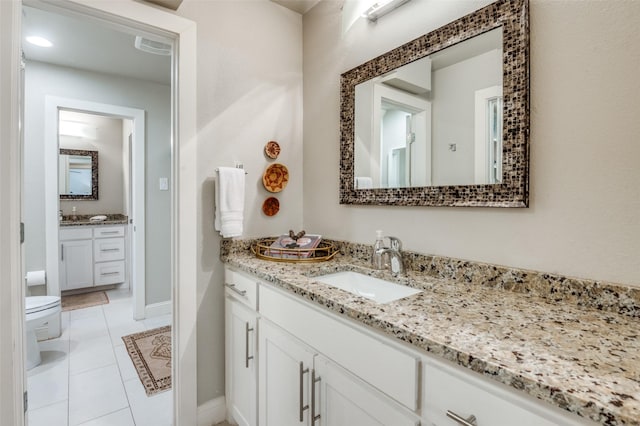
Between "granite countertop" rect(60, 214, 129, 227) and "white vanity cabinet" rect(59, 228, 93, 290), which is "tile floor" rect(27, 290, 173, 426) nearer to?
"white vanity cabinet" rect(59, 228, 93, 290)

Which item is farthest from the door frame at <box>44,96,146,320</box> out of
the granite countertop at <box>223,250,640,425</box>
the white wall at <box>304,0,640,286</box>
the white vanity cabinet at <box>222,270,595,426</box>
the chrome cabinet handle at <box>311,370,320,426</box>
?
the white wall at <box>304,0,640,286</box>

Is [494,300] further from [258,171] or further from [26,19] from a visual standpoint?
[26,19]

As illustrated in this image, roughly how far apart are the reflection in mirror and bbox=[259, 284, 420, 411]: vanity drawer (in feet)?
2.37

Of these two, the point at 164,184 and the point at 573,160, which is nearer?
the point at 573,160

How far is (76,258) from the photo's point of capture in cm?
390

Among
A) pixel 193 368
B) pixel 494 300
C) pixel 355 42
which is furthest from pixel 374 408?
pixel 355 42

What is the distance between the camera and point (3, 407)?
0.91 m

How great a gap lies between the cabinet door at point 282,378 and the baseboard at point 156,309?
232 cm

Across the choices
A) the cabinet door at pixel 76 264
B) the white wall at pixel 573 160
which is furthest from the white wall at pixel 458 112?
the cabinet door at pixel 76 264

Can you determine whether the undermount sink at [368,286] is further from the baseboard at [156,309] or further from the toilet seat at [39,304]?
the baseboard at [156,309]

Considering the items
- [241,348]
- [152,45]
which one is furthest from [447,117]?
[152,45]

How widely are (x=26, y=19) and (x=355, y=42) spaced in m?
2.25

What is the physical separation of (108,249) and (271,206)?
3.26 m

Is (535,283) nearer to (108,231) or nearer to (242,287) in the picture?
(242,287)
